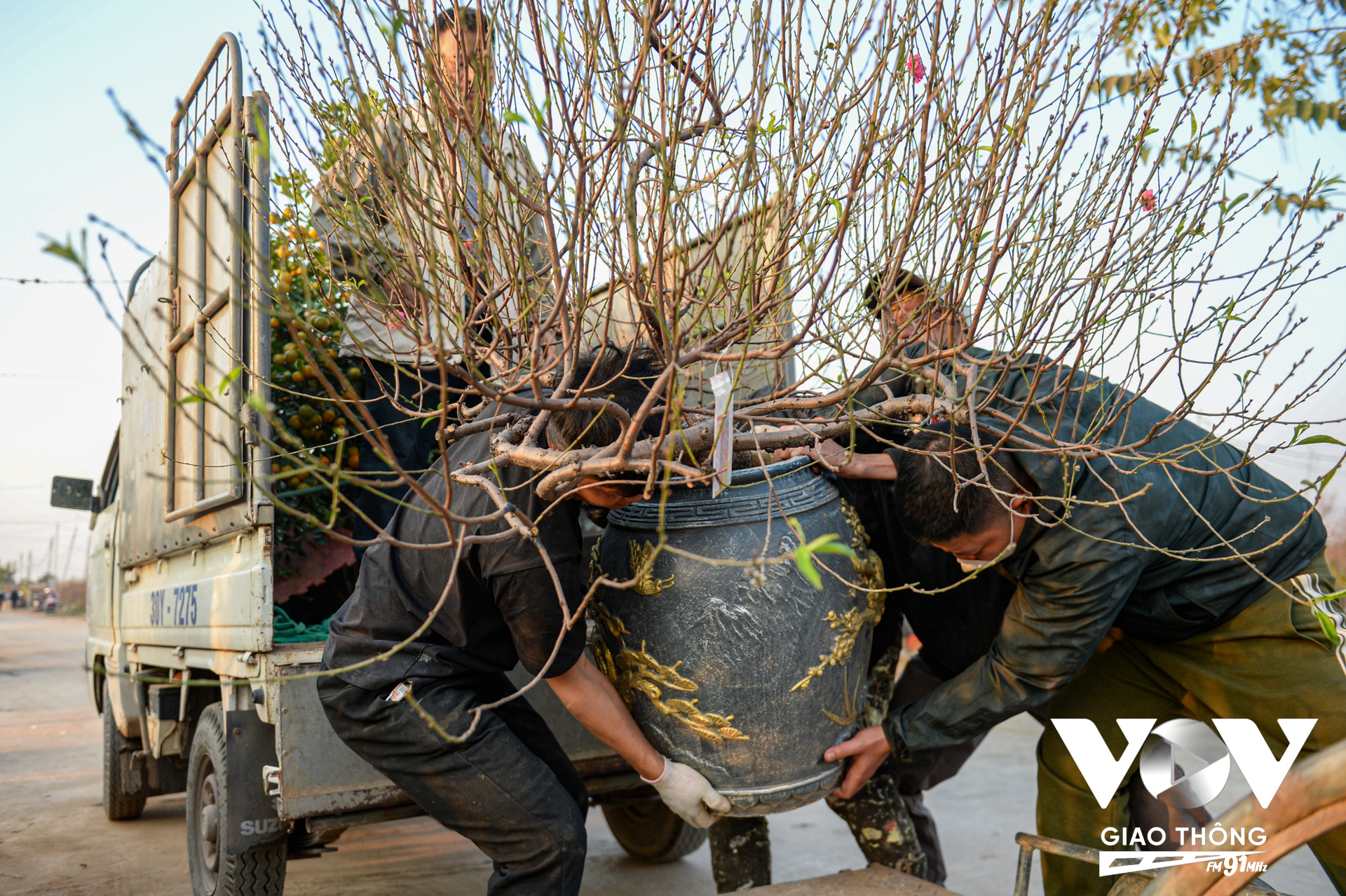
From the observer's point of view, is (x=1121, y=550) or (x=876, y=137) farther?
(x=1121, y=550)

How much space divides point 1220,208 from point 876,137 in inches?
26.4

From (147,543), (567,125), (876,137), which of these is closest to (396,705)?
(567,125)

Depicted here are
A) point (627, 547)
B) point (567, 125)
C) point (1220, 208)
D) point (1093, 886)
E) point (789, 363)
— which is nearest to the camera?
point (567, 125)

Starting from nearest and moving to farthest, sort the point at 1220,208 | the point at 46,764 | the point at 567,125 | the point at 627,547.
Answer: the point at 567,125 < the point at 1220,208 < the point at 627,547 < the point at 46,764

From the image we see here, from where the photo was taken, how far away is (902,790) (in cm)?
316

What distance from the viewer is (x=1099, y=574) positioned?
1.96 m

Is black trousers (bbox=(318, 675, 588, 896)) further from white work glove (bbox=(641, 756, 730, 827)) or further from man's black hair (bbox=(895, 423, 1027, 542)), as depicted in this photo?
man's black hair (bbox=(895, 423, 1027, 542))

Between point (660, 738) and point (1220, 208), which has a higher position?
point (1220, 208)

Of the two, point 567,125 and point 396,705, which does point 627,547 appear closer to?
point 396,705

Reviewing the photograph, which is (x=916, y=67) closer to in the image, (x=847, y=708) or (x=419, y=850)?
(x=847, y=708)

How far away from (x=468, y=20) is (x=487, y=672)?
1.36 meters

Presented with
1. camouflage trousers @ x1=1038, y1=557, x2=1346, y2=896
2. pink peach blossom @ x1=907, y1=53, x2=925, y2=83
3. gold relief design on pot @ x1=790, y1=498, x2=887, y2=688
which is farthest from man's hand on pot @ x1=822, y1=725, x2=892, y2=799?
pink peach blossom @ x1=907, y1=53, x2=925, y2=83

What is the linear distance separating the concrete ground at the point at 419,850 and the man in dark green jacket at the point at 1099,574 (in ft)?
5.09

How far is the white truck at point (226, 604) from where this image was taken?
2279 millimetres
